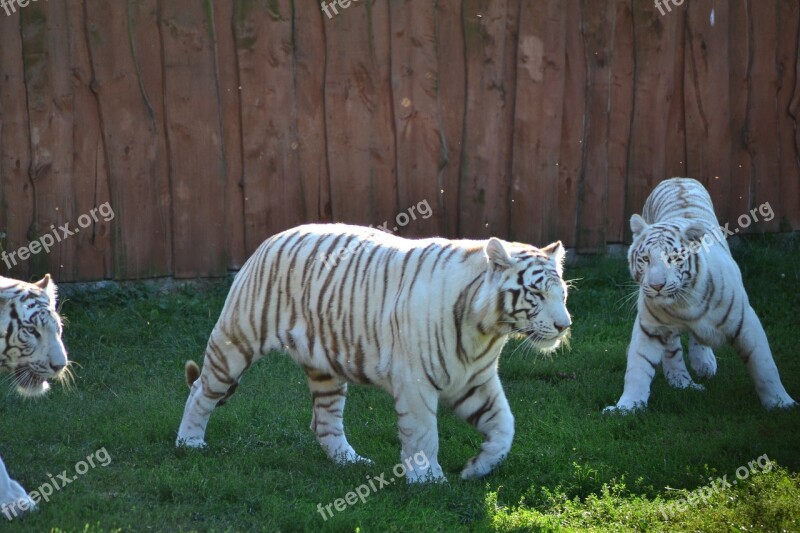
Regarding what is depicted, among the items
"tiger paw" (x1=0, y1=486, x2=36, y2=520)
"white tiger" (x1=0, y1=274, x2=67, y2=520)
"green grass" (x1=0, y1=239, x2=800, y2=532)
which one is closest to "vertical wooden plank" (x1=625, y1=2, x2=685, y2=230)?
"green grass" (x1=0, y1=239, x2=800, y2=532)

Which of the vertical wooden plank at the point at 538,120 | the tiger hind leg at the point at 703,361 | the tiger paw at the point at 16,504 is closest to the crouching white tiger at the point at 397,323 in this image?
the tiger paw at the point at 16,504

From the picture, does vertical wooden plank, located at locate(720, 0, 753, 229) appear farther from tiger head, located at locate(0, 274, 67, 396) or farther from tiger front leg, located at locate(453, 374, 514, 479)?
tiger head, located at locate(0, 274, 67, 396)

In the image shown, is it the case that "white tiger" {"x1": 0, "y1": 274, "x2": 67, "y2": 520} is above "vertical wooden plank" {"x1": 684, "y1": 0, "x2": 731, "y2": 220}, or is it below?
below

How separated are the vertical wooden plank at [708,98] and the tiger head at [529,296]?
4.70 meters

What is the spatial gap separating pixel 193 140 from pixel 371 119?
4.54 ft

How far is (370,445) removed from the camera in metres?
5.99

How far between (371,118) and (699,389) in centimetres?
335

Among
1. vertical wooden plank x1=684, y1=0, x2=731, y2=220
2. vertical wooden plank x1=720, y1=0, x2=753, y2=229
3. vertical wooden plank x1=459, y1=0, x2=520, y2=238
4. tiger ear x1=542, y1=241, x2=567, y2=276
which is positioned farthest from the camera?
vertical wooden plank x1=720, y1=0, x2=753, y2=229

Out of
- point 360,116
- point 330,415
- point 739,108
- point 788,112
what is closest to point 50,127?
point 360,116

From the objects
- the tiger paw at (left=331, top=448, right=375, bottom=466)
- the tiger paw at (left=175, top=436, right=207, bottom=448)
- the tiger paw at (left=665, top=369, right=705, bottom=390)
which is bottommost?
the tiger paw at (left=665, top=369, right=705, bottom=390)

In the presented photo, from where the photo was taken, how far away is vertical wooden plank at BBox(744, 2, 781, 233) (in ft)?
30.6

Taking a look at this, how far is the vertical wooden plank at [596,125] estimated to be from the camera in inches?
351

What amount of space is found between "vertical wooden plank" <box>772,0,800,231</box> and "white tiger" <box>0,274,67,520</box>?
6.59 metres

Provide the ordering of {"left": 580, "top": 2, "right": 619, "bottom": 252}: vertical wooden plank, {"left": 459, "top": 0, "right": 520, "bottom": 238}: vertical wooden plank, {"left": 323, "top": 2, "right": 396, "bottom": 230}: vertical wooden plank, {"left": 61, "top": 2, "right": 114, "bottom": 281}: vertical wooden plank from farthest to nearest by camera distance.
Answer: {"left": 580, "top": 2, "right": 619, "bottom": 252}: vertical wooden plank
{"left": 459, "top": 0, "right": 520, "bottom": 238}: vertical wooden plank
{"left": 323, "top": 2, "right": 396, "bottom": 230}: vertical wooden plank
{"left": 61, "top": 2, "right": 114, "bottom": 281}: vertical wooden plank
